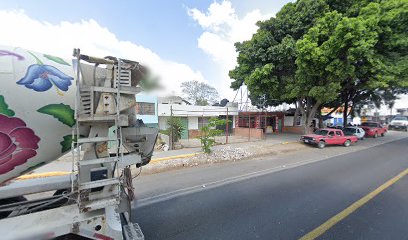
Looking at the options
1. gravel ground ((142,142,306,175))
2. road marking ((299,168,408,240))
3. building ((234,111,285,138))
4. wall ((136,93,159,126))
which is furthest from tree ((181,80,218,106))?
road marking ((299,168,408,240))

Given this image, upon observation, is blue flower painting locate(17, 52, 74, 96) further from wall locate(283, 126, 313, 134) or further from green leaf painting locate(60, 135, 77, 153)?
wall locate(283, 126, 313, 134)

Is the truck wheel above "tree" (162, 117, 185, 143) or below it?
below

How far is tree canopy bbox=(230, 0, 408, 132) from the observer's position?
435 inches

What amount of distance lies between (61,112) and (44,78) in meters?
0.42

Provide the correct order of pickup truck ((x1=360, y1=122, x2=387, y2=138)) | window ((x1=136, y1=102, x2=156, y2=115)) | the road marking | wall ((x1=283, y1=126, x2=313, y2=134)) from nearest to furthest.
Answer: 1. the road marking
2. window ((x1=136, y1=102, x2=156, y2=115))
3. pickup truck ((x1=360, y1=122, x2=387, y2=138))
4. wall ((x1=283, y1=126, x2=313, y2=134))

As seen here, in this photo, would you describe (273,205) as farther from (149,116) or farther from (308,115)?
(308,115)

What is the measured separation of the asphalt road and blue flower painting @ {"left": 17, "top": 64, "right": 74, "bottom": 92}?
2793 millimetres

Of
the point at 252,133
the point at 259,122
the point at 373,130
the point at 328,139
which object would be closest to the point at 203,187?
→ the point at 328,139

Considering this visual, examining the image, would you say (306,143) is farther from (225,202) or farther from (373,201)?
(225,202)

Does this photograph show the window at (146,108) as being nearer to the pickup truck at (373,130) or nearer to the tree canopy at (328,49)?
the tree canopy at (328,49)

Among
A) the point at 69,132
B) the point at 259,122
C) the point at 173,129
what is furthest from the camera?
the point at 259,122

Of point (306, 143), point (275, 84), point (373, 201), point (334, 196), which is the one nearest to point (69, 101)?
point (334, 196)

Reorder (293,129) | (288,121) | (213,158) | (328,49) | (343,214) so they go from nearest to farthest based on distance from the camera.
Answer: (343,214) → (213,158) → (328,49) → (293,129) → (288,121)

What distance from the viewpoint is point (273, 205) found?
4609 mm
